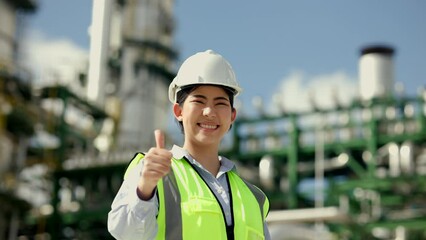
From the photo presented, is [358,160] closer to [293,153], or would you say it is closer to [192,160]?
[293,153]

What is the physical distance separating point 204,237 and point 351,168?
110 feet

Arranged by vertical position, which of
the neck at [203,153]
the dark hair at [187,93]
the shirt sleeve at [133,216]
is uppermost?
the dark hair at [187,93]

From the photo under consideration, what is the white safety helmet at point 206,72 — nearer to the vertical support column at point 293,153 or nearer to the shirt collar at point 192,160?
the shirt collar at point 192,160

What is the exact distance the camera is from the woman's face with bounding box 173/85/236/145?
3.51 metres

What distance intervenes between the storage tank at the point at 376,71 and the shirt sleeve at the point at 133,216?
3455 cm

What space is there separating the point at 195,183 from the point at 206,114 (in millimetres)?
303

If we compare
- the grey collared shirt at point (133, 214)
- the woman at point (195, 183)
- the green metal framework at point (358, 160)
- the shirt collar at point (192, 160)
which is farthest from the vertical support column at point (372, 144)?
the grey collared shirt at point (133, 214)

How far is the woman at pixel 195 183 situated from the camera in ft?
10.3

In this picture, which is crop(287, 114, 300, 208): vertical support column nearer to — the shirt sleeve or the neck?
the neck

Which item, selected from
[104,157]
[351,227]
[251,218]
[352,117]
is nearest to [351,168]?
[352,117]

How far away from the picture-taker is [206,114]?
349 cm

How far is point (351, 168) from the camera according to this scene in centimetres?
3619

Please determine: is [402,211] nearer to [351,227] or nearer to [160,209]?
[351,227]

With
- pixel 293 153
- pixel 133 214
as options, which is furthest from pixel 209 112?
pixel 293 153
